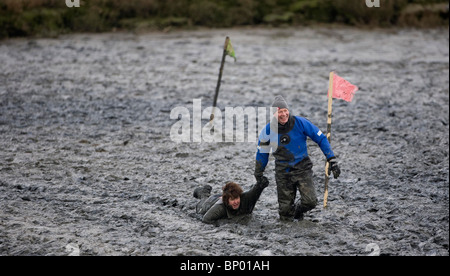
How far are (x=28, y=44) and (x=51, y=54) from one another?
4.69 ft

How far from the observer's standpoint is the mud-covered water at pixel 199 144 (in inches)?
272

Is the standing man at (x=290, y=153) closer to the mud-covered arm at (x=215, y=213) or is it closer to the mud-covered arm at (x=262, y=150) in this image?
the mud-covered arm at (x=262, y=150)

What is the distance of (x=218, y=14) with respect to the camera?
812 inches

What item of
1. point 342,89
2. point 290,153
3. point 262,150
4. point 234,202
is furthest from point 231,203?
point 342,89

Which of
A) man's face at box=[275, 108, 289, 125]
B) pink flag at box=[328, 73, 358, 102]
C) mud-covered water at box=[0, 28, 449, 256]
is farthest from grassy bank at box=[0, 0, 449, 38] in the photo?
man's face at box=[275, 108, 289, 125]

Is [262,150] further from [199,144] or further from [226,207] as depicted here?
[199,144]

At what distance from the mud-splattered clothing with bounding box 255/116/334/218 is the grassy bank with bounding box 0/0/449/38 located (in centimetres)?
1397

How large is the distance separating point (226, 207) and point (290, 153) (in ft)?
3.59

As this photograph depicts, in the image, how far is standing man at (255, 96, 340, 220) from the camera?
697cm

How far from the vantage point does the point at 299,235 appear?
696 centimetres

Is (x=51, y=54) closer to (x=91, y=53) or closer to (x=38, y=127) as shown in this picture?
(x=91, y=53)

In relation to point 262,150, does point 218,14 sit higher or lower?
higher

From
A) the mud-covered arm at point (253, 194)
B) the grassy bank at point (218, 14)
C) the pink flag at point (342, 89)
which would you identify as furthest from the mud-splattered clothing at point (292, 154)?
the grassy bank at point (218, 14)

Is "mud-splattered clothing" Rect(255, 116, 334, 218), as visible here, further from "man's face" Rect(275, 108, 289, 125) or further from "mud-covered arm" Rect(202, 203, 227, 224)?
"mud-covered arm" Rect(202, 203, 227, 224)
